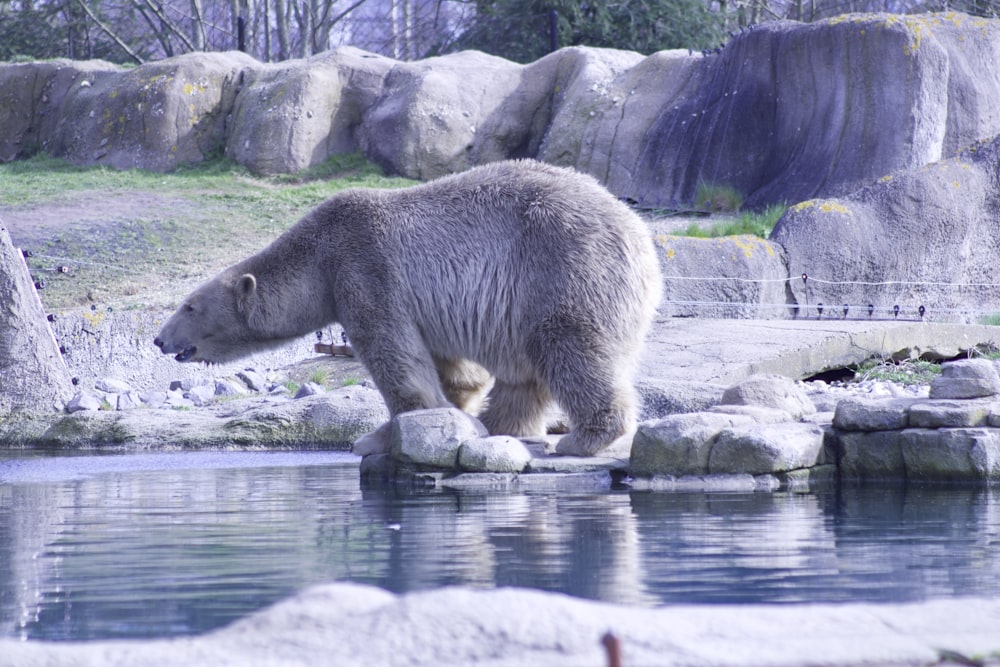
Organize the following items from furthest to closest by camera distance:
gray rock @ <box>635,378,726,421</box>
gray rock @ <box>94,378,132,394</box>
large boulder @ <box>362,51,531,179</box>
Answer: large boulder @ <box>362,51,531,179</box>, gray rock @ <box>94,378,132,394</box>, gray rock @ <box>635,378,726,421</box>

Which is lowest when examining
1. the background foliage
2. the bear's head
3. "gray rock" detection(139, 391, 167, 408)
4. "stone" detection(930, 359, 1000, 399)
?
"gray rock" detection(139, 391, 167, 408)

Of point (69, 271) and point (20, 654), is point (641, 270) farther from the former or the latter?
point (69, 271)

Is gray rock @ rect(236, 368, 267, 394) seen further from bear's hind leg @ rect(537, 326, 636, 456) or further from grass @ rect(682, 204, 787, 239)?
bear's hind leg @ rect(537, 326, 636, 456)

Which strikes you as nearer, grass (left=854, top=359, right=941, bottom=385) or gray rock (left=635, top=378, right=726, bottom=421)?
gray rock (left=635, top=378, right=726, bottom=421)

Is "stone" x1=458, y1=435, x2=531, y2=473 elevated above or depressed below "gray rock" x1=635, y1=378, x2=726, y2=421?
below

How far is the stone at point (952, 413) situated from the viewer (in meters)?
6.57

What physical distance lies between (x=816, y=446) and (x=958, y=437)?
74 cm

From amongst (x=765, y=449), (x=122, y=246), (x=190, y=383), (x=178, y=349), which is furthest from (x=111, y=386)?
(x=765, y=449)

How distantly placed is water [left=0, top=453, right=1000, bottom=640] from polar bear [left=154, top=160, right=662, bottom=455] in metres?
0.84

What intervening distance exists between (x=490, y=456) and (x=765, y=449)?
4.95ft

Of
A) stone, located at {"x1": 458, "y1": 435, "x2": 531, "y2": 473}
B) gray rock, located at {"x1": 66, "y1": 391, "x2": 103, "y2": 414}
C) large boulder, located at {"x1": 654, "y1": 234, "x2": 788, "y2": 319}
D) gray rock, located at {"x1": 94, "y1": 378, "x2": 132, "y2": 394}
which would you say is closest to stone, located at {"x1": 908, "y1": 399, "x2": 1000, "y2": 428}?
stone, located at {"x1": 458, "y1": 435, "x2": 531, "y2": 473}

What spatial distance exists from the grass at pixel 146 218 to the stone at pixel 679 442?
9007 millimetres

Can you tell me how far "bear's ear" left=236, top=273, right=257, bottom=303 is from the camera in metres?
8.01

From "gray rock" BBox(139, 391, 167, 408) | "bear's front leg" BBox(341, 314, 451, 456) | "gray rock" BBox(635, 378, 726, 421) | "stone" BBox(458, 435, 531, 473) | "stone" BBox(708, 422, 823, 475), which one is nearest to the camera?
"stone" BBox(708, 422, 823, 475)
